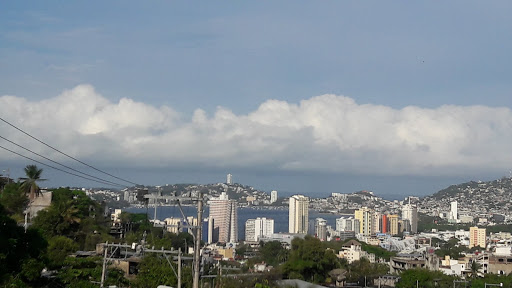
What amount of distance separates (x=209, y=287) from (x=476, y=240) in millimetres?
107534

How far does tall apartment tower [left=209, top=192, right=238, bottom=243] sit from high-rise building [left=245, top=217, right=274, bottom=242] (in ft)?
58.6

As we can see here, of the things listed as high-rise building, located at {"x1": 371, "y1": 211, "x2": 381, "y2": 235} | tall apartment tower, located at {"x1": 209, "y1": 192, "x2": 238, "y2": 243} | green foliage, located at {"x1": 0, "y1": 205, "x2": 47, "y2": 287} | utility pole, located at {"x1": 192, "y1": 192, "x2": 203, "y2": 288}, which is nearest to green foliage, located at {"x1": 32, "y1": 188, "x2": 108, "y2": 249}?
green foliage, located at {"x1": 0, "y1": 205, "x2": 47, "y2": 287}

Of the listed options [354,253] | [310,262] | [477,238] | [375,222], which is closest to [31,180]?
[310,262]

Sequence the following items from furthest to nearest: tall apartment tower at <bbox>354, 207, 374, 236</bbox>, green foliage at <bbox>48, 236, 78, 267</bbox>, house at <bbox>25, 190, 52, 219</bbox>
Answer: tall apartment tower at <bbox>354, 207, 374, 236</bbox>
house at <bbox>25, 190, 52, 219</bbox>
green foliage at <bbox>48, 236, 78, 267</bbox>

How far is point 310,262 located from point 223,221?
10183cm

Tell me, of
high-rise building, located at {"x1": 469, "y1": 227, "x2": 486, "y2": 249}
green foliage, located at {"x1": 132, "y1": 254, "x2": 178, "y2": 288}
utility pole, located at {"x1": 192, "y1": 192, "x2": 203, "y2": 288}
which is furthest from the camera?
high-rise building, located at {"x1": 469, "y1": 227, "x2": 486, "y2": 249}

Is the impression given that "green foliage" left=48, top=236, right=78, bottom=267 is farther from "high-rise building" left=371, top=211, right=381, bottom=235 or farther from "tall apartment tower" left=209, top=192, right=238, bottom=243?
"high-rise building" left=371, top=211, right=381, bottom=235

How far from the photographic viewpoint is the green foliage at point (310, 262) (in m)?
43.8

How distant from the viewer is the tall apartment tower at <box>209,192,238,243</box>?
466ft

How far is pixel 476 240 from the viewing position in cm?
12938

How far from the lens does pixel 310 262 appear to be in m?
44.2

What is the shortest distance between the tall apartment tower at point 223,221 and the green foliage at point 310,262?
311 ft

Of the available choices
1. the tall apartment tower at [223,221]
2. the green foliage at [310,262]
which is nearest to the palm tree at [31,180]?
the green foliage at [310,262]

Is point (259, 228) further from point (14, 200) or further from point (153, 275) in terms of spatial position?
point (153, 275)
